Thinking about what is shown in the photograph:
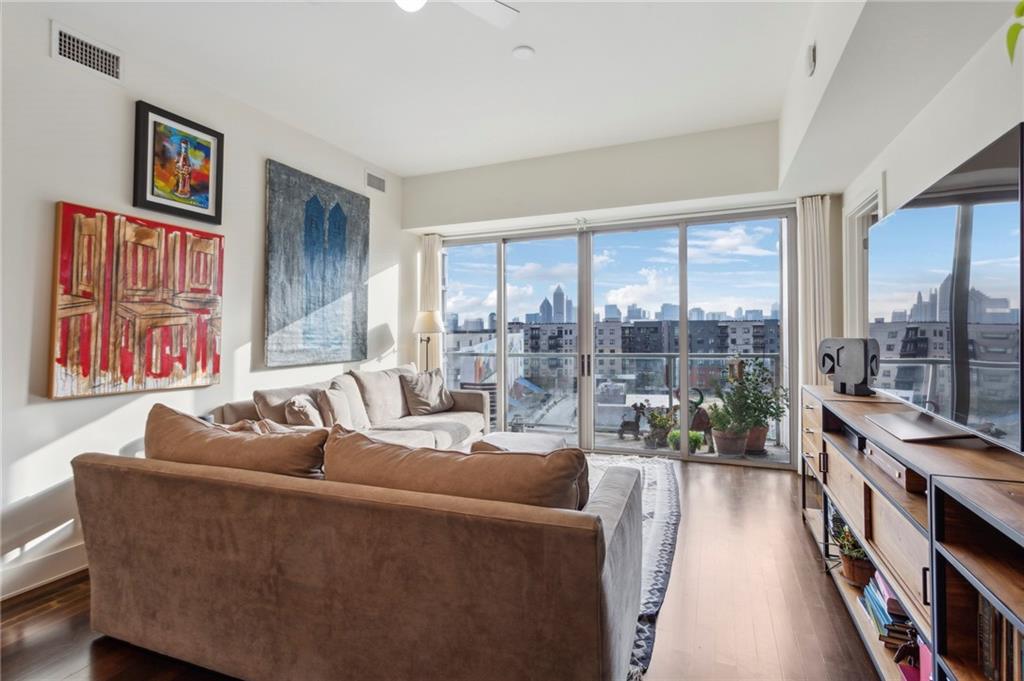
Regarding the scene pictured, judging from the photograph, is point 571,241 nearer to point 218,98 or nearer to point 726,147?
point 726,147

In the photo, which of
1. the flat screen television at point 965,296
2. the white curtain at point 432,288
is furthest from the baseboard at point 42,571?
the flat screen television at point 965,296

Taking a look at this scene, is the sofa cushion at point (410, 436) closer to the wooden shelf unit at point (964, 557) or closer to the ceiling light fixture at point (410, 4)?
the ceiling light fixture at point (410, 4)

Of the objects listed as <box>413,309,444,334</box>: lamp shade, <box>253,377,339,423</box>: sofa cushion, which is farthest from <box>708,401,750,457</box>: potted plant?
<box>253,377,339,423</box>: sofa cushion

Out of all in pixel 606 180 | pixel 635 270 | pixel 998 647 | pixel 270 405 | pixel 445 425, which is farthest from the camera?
pixel 635 270

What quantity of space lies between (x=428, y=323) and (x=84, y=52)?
3035mm

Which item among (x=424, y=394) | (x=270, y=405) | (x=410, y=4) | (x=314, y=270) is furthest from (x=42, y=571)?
(x=410, y=4)

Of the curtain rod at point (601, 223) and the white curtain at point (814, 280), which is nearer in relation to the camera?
the white curtain at point (814, 280)

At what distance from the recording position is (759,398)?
14.4 feet

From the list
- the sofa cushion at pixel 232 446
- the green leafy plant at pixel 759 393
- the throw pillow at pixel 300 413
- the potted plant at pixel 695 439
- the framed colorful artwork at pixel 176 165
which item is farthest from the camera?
the potted plant at pixel 695 439

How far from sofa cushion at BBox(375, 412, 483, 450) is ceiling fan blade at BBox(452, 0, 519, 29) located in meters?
2.50

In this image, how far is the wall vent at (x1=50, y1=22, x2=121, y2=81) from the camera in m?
2.47

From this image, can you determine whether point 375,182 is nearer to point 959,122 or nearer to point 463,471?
point 463,471

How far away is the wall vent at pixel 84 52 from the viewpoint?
247cm

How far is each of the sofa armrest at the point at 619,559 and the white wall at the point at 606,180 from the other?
3066 millimetres
